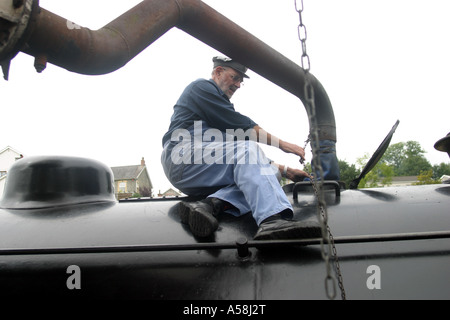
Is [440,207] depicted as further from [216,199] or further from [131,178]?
[131,178]

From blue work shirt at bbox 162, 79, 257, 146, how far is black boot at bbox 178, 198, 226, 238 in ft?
2.58

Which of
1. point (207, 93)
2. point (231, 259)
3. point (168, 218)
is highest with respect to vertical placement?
point (207, 93)

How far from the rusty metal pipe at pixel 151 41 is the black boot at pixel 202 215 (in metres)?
1.13

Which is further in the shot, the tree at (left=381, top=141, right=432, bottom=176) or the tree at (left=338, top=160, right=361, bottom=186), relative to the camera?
the tree at (left=381, top=141, right=432, bottom=176)

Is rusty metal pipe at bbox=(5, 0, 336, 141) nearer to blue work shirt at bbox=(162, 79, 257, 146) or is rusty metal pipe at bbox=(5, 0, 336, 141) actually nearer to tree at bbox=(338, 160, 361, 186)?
blue work shirt at bbox=(162, 79, 257, 146)

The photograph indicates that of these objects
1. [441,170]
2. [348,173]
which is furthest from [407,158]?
[348,173]

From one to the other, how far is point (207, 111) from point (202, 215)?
1.12 meters

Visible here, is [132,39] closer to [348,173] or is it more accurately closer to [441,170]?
[348,173]

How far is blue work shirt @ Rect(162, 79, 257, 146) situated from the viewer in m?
2.88

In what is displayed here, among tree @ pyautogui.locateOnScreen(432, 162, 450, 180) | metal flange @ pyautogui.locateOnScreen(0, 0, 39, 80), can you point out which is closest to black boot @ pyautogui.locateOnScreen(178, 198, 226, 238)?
metal flange @ pyautogui.locateOnScreen(0, 0, 39, 80)

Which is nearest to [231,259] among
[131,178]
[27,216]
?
[27,216]

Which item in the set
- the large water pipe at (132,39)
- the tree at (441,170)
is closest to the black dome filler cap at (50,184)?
the large water pipe at (132,39)

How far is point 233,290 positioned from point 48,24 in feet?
5.58

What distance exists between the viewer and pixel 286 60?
3.70 metres
